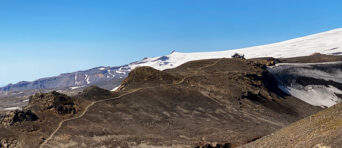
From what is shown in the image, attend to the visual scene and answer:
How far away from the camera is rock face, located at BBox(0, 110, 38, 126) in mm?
45759

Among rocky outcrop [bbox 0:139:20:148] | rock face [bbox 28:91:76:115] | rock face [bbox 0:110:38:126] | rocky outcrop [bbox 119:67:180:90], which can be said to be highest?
rocky outcrop [bbox 119:67:180:90]

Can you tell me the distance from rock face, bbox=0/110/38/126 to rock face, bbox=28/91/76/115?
139 inches

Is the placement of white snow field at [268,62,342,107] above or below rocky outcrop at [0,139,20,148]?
above

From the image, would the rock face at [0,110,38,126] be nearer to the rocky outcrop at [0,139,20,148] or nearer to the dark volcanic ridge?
the dark volcanic ridge

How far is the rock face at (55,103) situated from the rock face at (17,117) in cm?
353

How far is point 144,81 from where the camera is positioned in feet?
233

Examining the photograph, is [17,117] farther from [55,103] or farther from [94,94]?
[94,94]

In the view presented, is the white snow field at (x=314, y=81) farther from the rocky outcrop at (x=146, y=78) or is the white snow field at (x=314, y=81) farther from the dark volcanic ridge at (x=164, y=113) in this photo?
the rocky outcrop at (x=146, y=78)

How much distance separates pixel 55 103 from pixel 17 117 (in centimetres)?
660

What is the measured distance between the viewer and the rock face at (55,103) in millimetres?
51219

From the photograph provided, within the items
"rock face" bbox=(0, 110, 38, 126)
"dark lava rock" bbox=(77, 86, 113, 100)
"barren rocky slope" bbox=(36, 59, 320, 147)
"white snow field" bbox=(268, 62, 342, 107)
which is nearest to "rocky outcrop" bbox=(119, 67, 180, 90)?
"barren rocky slope" bbox=(36, 59, 320, 147)

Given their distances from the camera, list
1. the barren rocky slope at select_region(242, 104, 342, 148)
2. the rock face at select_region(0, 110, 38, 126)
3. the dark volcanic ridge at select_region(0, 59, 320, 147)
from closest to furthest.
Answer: the barren rocky slope at select_region(242, 104, 342, 148) < the dark volcanic ridge at select_region(0, 59, 320, 147) < the rock face at select_region(0, 110, 38, 126)

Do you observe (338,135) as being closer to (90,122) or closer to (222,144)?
(222,144)

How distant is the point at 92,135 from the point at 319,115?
27955 millimetres
